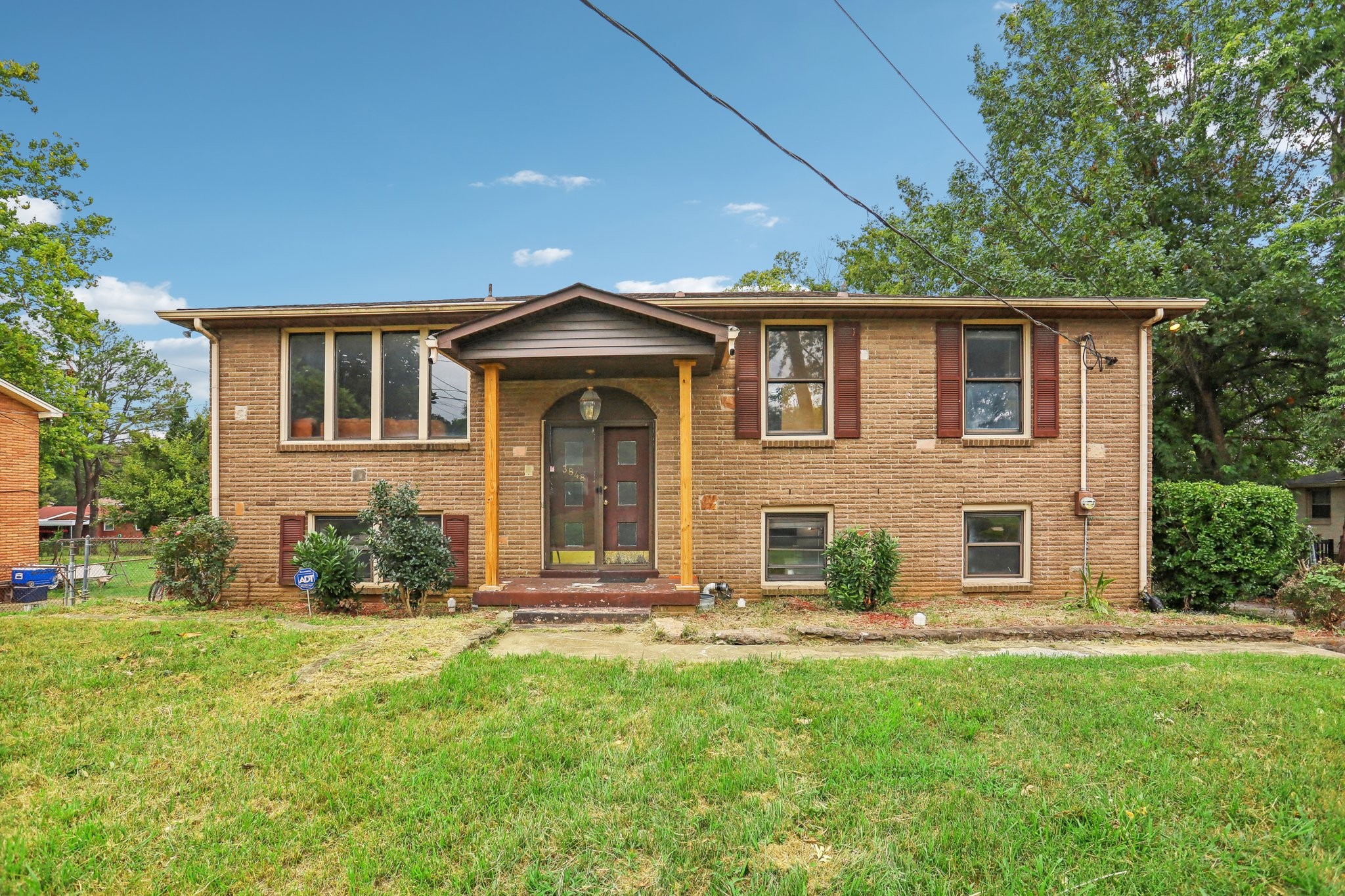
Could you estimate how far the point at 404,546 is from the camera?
761 cm

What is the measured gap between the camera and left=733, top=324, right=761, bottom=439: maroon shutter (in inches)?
343

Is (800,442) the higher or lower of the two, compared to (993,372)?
lower

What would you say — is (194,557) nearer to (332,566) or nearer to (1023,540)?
(332,566)

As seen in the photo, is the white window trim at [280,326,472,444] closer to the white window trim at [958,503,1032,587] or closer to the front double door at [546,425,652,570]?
the front double door at [546,425,652,570]

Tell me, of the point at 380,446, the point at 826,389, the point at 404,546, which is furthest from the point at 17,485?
the point at 826,389

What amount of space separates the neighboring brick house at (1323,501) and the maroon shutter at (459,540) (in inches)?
1057

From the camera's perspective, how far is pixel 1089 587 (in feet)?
28.3

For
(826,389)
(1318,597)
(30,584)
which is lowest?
(30,584)

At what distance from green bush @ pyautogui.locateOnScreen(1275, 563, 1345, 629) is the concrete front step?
25.7 ft

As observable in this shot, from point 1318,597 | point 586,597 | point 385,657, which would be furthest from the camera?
point 586,597

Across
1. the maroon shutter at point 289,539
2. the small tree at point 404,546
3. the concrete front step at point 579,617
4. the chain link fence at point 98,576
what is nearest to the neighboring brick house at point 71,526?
the chain link fence at point 98,576

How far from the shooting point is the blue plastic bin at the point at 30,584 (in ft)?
44.1

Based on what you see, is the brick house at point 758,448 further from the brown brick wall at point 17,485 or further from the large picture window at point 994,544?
the brown brick wall at point 17,485

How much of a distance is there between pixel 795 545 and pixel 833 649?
300 centimetres
